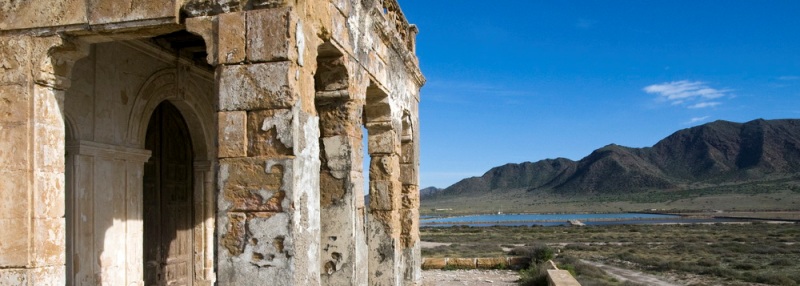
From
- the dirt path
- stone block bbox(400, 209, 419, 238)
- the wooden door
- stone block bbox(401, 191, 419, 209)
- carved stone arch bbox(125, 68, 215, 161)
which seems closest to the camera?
carved stone arch bbox(125, 68, 215, 161)

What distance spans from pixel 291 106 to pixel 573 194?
136 m

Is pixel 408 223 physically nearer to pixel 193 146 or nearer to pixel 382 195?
pixel 382 195

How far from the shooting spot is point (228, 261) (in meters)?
4.88

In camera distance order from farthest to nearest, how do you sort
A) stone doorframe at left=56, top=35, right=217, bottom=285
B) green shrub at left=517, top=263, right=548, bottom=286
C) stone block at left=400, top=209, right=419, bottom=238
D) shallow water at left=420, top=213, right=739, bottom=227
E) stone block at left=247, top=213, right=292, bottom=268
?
shallow water at left=420, top=213, right=739, bottom=227 → green shrub at left=517, top=263, right=548, bottom=286 → stone block at left=400, top=209, right=419, bottom=238 → stone doorframe at left=56, top=35, right=217, bottom=285 → stone block at left=247, top=213, right=292, bottom=268

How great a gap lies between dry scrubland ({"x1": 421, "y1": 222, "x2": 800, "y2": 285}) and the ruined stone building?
7.74 metres

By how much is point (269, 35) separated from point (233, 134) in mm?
789

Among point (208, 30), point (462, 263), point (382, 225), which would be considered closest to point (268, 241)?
point (208, 30)

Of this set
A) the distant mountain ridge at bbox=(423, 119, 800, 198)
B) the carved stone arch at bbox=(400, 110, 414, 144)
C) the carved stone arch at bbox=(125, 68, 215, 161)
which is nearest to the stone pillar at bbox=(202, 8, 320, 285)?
the carved stone arch at bbox=(125, 68, 215, 161)

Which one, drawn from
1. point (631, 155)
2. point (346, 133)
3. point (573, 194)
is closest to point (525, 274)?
point (346, 133)

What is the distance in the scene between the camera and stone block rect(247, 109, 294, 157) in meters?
4.84

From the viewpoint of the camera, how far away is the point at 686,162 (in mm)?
145500

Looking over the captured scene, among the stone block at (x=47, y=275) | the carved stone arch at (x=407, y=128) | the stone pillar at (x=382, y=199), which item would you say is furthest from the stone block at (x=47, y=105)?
the carved stone arch at (x=407, y=128)

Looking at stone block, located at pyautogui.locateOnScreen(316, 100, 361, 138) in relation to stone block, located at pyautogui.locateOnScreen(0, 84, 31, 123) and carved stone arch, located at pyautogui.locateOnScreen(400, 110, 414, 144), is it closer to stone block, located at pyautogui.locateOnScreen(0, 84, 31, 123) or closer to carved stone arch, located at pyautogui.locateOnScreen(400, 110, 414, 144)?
stone block, located at pyautogui.locateOnScreen(0, 84, 31, 123)

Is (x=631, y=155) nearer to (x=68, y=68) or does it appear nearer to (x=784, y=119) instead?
(x=784, y=119)
